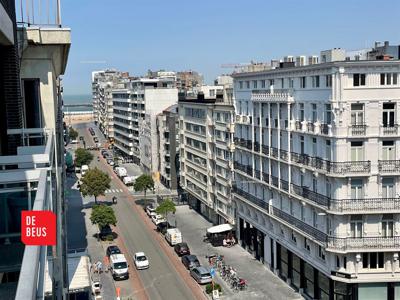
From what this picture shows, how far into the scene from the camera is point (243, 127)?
5378 cm

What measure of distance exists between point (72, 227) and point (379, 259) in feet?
135

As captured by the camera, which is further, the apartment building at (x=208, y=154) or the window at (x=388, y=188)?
the apartment building at (x=208, y=154)

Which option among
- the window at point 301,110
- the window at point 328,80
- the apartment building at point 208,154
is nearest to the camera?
the window at point 328,80

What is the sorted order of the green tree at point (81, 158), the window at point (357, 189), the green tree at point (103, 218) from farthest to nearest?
the green tree at point (81, 158)
the green tree at point (103, 218)
the window at point (357, 189)

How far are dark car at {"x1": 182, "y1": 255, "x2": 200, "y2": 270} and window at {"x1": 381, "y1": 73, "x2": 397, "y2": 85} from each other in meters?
23.8

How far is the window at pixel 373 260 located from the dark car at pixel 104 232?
106 feet

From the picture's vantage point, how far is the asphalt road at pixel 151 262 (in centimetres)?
4444

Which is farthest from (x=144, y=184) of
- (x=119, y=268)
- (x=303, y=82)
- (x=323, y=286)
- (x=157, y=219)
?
(x=323, y=286)

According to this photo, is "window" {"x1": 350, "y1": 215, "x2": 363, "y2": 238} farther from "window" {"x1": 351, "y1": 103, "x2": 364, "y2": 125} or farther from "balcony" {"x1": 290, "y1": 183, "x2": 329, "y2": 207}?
"window" {"x1": 351, "y1": 103, "x2": 364, "y2": 125}

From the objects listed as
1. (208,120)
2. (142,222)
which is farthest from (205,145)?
(142,222)

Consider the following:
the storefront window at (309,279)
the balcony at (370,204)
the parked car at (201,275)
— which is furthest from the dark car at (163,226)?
the balcony at (370,204)

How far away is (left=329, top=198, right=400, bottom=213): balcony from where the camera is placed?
3603cm

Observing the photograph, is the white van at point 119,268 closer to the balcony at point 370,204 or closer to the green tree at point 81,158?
the balcony at point 370,204

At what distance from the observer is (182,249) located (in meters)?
53.8
